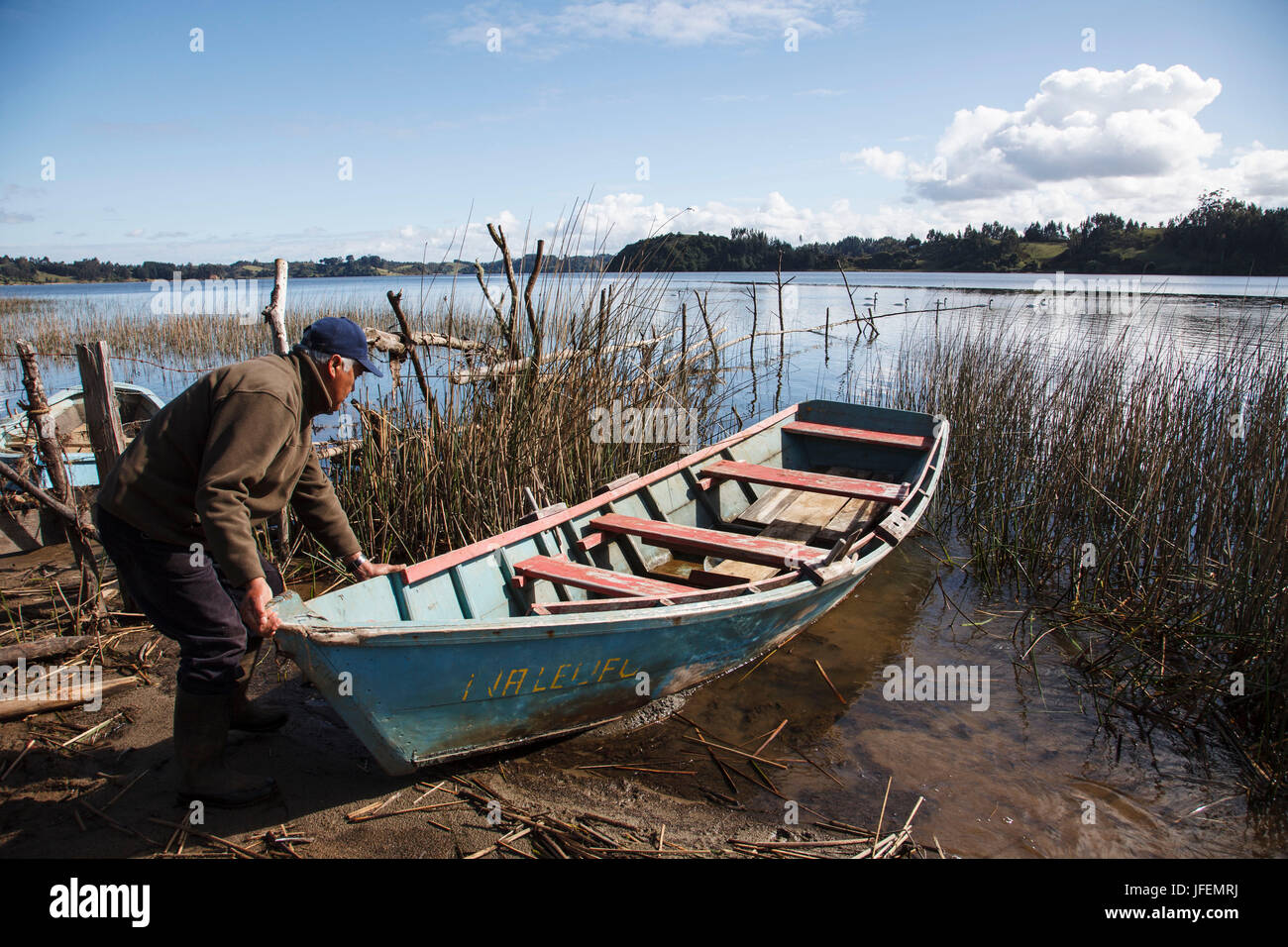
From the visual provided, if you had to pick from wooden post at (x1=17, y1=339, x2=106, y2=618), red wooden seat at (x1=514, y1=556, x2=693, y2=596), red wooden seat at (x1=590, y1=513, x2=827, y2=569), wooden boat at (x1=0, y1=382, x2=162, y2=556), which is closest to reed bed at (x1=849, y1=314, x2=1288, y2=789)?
red wooden seat at (x1=590, y1=513, x2=827, y2=569)

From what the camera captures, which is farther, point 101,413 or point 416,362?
point 416,362

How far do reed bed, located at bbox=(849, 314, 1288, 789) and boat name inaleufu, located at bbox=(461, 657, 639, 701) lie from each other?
276 centimetres

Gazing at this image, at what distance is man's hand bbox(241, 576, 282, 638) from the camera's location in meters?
2.31

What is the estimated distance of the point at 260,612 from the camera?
2.31 meters

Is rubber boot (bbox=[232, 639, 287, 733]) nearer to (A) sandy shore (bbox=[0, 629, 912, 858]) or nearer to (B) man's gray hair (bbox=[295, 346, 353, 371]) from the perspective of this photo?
(A) sandy shore (bbox=[0, 629, 912, 858])

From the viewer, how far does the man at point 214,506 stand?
227 centimetres

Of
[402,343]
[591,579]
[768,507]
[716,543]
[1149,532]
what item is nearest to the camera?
[591,579]

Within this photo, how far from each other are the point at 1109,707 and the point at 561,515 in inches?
122

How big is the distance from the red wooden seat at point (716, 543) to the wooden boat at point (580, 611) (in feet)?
0.04

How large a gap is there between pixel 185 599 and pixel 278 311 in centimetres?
251

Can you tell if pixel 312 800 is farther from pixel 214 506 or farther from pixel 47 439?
pixel 47 439

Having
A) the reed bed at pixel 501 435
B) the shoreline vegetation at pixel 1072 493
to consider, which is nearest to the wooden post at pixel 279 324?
the shoreline vegetation at pixel 1072 493

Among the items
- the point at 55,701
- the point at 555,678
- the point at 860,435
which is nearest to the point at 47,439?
the point at 55,701
